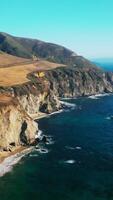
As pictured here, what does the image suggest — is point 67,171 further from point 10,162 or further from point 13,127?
point 13,127

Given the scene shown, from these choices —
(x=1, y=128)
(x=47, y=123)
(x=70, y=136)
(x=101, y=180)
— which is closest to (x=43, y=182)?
(x=101, y=180)

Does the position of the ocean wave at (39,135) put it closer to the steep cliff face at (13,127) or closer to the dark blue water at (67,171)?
the dark blue water at (67,171)

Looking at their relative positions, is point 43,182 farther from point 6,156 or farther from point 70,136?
point 70,136

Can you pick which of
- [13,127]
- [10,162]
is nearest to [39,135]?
[13,127]

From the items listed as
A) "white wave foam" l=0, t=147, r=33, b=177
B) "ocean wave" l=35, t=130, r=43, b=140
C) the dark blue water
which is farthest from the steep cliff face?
the dark blue water

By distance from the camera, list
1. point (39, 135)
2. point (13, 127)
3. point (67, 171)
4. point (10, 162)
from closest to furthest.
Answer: point (67, 171) < point (10, 162) < point (13, 127) < point (39, 135)
